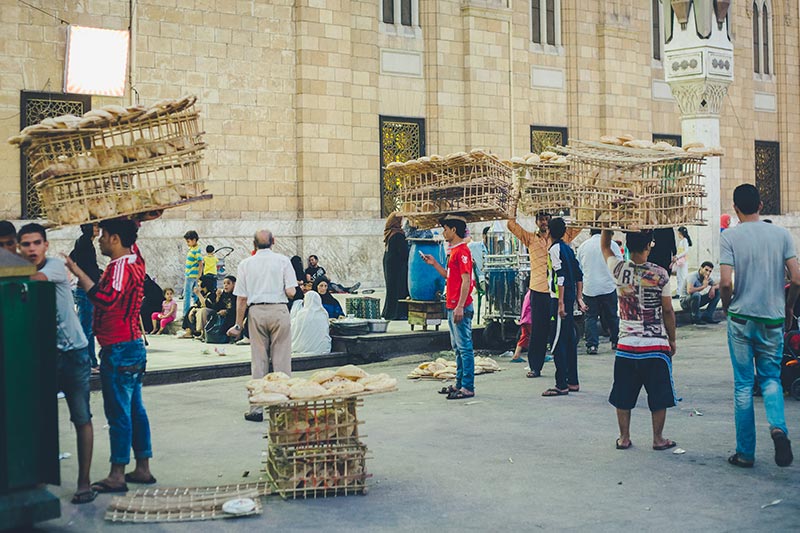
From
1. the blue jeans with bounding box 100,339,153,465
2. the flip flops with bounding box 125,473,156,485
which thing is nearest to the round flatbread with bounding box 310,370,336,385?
the blue jeans with bounding box 100,339,153,465

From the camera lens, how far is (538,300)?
12.4m

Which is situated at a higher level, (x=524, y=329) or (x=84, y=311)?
(x=84, y=311)

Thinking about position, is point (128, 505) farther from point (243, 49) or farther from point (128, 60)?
point (243, 49)

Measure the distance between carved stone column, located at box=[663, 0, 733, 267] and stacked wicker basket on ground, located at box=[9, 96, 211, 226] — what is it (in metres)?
15.1

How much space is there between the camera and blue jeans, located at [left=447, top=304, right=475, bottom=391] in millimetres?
10930

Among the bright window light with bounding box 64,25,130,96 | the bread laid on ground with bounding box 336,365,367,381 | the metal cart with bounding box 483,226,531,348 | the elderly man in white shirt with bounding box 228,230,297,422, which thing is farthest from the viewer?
the bright window light with bounding box 64,25,130,96

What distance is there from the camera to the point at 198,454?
850 centimetres

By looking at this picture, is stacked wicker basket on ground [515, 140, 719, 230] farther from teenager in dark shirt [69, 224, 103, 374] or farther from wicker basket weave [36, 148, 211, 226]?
teenager in dark shirt [69, 224, 103, 374]

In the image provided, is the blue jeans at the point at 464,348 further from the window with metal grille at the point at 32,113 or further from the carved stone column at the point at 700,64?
the carved stone column at the point at 700,64

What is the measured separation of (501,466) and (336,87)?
16090mm

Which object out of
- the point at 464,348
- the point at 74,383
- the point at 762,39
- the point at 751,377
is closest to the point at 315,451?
the point at 74,383

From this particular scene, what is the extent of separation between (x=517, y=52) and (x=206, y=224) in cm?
932

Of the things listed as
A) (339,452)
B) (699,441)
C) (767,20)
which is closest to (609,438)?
(699,441)

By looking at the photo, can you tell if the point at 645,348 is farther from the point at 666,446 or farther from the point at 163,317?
the point at 163,317
